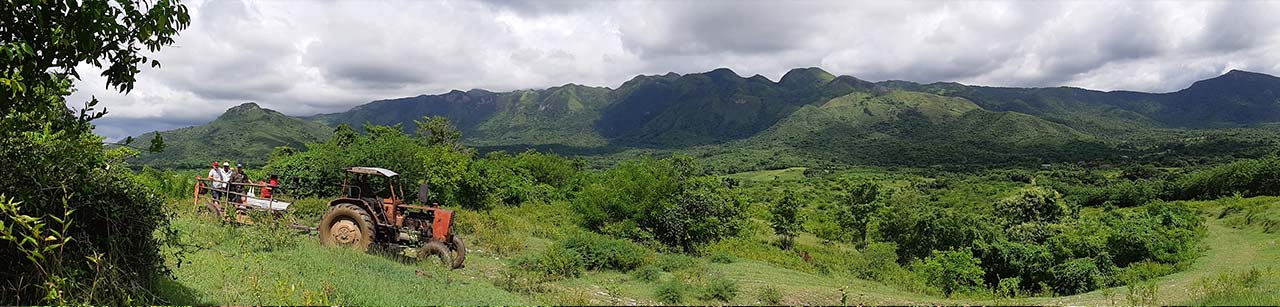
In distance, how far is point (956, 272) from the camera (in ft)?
53.9

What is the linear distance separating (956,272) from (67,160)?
1822 centimetres

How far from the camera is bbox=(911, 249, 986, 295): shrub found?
16203mm

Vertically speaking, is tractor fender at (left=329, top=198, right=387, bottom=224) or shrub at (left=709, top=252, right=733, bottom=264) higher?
tractor fender at (left=329, top=198, right=387, bottom=224)

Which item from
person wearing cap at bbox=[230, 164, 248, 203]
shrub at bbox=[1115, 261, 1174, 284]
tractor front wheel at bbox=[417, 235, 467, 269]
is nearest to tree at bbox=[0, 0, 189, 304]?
tractor front wheel at bbox=[417, 235, 467, 269]

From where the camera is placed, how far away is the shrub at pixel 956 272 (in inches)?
638

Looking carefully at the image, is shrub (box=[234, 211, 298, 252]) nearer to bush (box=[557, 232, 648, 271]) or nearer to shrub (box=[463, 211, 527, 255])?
shrub (box=[463, 211, 527, 255])

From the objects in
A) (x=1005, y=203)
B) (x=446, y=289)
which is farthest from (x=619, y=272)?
(x=1005, y=203)

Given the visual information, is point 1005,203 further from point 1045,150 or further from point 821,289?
point 1045,150

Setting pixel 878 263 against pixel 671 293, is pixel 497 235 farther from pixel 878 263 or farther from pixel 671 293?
pixel 878 263

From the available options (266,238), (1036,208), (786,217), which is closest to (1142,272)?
(786,217)

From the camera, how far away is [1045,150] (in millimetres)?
147750

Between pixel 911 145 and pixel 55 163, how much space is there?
664ft

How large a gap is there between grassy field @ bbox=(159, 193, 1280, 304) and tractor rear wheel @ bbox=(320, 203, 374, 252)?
69 cm

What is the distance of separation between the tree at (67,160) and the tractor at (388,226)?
712 centimetres
